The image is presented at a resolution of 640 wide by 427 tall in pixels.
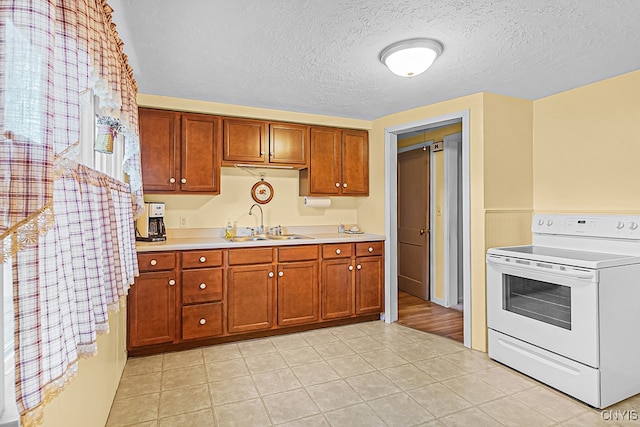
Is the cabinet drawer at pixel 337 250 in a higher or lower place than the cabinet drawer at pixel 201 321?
higher

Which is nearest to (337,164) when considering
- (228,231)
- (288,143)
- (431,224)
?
(288,143)

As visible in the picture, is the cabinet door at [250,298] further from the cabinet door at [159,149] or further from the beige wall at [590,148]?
the beige wall at [590,148]

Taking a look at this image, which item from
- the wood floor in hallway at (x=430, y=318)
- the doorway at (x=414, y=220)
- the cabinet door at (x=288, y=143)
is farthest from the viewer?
the doorway at (x=414, y=220)

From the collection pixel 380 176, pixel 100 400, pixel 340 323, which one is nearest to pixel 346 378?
pixel 340 323

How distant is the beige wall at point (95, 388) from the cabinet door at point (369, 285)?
2247 millimetres

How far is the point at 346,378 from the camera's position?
104 inches

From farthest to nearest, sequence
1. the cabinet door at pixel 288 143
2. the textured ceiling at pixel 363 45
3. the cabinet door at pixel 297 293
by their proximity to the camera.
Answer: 1. the cabinet door at pixel 288 143
2. the cabinet door at pixel 297 293
3. the textured ceiling at pixel 363 45

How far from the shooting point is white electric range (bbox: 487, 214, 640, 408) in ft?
A: 7.40

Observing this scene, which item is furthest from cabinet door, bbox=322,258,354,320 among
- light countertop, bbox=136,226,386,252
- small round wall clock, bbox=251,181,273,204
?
small round wall clock, bbox=251,181,273,204

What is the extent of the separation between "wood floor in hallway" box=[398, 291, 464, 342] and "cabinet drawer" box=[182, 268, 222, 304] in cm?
204

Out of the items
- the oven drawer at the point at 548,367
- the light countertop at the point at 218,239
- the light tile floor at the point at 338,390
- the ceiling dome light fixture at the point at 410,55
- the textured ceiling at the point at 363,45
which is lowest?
the light tile floor at the point at 338,390

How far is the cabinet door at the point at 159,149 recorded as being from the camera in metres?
3.25

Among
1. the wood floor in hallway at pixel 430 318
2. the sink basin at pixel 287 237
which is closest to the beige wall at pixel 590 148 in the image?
the wood floor in hallway at pixel 430 318

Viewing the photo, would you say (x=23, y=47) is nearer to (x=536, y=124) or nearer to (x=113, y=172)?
(x=113, y=172)
